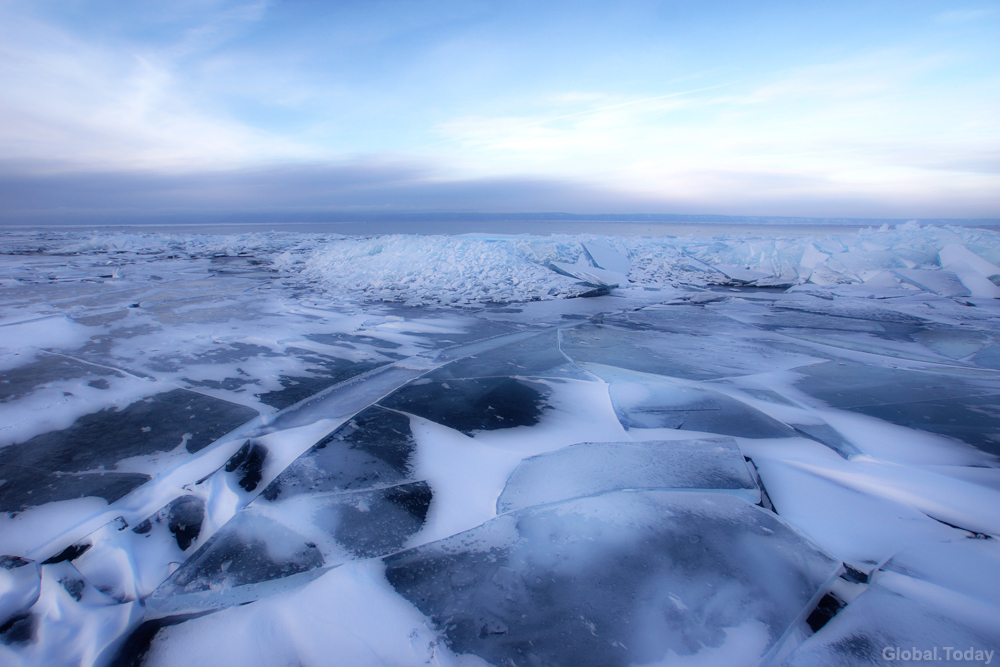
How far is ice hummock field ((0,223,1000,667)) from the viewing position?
993 mm

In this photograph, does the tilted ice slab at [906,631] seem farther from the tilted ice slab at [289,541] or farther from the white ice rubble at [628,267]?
the white ice rubble at [628,267]

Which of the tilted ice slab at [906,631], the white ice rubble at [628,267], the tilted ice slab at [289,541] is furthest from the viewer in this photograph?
the white ice rubble at [628,267]

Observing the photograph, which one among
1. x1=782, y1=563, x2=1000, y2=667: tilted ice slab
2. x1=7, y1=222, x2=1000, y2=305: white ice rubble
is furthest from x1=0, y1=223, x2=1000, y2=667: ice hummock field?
x1=7, y1=222, x2=1000, y2=305: white ice rubble

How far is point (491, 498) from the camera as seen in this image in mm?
1467

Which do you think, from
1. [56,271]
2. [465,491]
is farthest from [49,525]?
[56,271]

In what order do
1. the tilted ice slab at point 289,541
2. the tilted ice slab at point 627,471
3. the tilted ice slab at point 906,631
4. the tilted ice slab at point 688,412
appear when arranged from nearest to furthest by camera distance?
the tilted ice slab at point 906,631 < the tilted ice slab at point 289,541 < the tilted ice slab at point 627,471 < the tilted ice slab at point 688,412

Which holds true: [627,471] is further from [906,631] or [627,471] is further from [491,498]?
[906,631]

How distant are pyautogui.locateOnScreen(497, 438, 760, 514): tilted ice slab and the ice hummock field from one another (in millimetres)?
12

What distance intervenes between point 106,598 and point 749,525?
72.1 inches

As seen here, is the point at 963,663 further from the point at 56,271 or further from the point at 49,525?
the point at 56,271

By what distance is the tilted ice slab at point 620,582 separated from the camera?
0.97 metres

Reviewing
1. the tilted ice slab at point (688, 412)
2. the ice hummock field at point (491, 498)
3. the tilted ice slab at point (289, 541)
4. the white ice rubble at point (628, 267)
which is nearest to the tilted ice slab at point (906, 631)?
the ice hummock field at point (491, 498)

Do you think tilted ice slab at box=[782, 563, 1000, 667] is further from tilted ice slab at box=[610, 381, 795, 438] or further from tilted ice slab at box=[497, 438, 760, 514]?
tilted ice slab at box=[610, 381, 795, 438]

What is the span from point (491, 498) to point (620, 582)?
50 cm
